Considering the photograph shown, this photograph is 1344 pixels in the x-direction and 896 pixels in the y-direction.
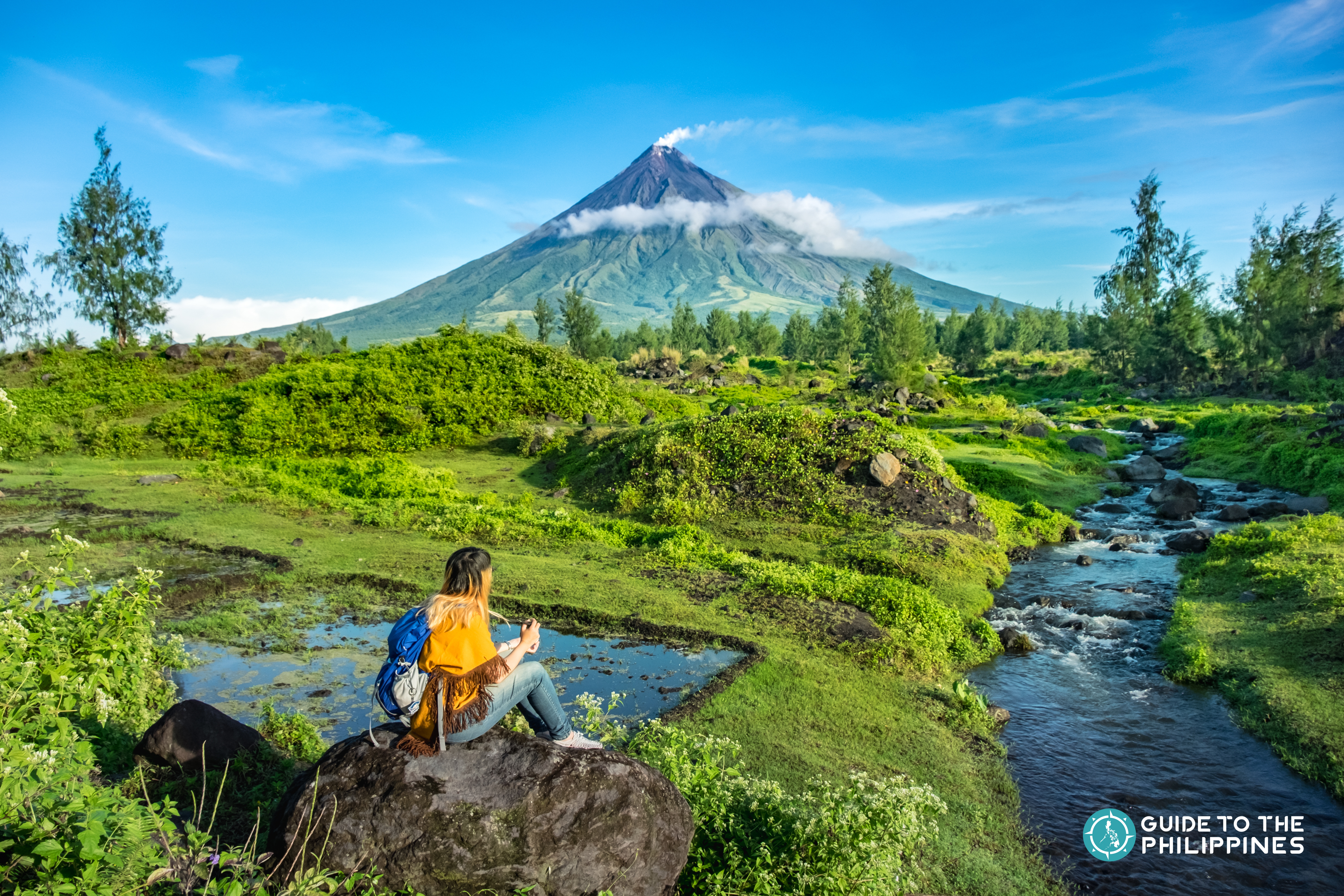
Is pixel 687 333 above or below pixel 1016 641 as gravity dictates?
above

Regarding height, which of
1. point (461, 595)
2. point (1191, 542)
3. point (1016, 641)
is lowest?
point (1016, 641)

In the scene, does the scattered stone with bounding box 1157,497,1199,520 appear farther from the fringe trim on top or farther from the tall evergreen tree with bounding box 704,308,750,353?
the tall evergreen tree with bounding box 704,308,750,353

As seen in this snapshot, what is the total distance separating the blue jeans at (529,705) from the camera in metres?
4.12

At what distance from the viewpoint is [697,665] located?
847 centimetres

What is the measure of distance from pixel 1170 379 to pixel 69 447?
53.7 meters

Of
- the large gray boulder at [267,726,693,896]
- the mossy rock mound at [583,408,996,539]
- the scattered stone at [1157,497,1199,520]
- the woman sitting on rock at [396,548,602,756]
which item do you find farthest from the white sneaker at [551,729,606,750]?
the scattered stone at [1157,497,1199,520]

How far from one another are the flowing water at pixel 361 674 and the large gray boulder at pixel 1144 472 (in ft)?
60.7

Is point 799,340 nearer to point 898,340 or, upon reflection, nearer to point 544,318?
point 544,318

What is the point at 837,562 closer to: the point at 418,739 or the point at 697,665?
the point at 697,665

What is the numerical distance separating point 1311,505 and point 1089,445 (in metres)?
9.60

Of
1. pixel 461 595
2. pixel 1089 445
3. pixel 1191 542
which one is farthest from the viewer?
pixel 1089 445

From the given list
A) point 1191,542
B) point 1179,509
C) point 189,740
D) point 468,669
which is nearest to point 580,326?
point 1179,509

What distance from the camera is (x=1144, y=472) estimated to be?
72.9 ft

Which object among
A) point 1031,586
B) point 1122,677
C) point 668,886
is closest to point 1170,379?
point 1031,586
